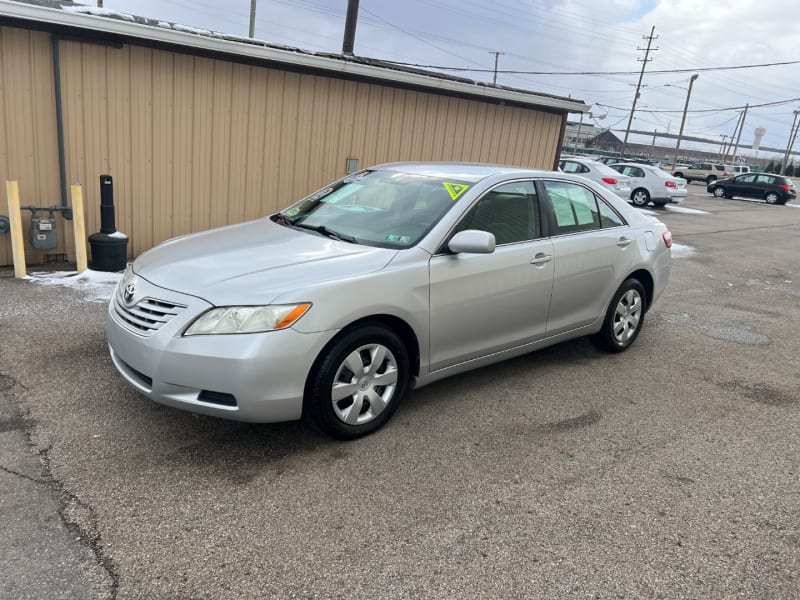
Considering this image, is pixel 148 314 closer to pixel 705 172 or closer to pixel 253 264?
pixel 253 264

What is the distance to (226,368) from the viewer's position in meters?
3.17

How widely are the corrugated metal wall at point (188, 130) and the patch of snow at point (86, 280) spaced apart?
0.72 metres

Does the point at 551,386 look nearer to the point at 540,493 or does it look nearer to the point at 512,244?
the point at 512,244

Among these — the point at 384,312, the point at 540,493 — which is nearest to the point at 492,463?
the point at 540,493

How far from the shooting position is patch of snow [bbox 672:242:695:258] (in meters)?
11.8

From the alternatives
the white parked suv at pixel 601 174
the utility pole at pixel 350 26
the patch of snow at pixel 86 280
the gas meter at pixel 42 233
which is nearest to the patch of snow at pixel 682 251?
the white parked suv at pixel 601 174

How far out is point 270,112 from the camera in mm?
8477

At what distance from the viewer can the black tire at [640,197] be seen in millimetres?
21594

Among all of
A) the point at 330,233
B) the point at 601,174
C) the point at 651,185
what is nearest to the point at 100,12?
the point at 330,233

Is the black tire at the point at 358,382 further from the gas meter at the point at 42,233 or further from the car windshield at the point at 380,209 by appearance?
the gas meter at the point at 42,233

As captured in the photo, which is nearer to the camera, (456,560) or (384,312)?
(456,560)

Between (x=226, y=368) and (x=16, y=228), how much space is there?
4879mm

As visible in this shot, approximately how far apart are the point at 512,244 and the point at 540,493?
1793mm

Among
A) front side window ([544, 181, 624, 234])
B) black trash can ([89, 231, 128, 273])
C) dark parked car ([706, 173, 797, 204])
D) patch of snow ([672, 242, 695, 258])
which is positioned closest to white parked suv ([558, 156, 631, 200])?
patch of snow ([672, 242, 695, 258])
